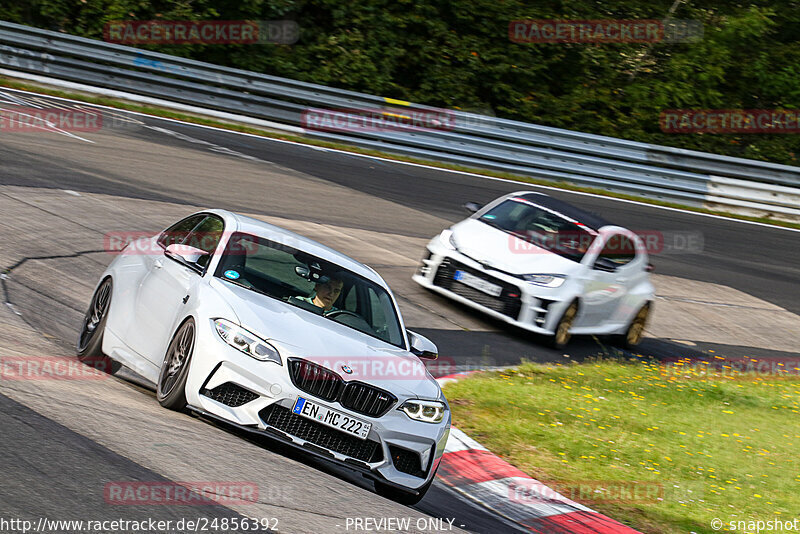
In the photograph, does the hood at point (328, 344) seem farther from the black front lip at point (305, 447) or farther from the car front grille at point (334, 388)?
the black front lip at point (305, 447)

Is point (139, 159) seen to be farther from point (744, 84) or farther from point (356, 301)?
point (744, 84)

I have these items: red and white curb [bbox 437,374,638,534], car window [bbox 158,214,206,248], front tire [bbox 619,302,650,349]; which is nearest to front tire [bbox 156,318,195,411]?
car window [bbox 158,214,206,248]

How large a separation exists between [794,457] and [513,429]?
284 cm

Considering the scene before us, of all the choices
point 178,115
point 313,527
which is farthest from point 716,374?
point 178,115

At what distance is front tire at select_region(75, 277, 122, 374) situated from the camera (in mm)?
8117

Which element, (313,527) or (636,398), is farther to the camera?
(636,398)

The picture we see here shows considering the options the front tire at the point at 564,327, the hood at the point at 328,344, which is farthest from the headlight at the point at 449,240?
the hood at the point at 328,344

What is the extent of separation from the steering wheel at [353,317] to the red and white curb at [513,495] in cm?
140

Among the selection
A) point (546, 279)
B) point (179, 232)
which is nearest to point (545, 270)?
point (546, 279)

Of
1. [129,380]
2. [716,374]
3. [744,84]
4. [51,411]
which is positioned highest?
[744,84]

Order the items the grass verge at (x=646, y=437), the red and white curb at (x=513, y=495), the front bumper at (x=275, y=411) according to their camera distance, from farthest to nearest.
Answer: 1. the grass verge at (x=646, y=437)
2. the red and white curb at (x=513, y=495)
3. the front bumper at (x=275, y=411)

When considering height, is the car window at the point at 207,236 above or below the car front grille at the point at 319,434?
above

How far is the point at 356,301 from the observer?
7727 millimetres

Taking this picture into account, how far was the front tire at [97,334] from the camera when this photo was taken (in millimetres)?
8117
